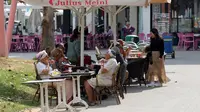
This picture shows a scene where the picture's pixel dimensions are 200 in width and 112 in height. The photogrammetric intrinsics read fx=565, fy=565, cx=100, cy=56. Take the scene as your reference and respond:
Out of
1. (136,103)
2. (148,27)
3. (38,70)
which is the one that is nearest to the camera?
(38,70)

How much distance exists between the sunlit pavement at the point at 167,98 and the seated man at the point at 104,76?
1.34ft

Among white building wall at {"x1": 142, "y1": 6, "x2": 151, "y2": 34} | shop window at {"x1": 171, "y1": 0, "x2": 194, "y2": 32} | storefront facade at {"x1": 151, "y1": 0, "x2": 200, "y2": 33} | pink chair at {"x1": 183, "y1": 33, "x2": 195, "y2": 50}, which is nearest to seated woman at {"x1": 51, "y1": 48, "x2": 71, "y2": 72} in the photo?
pink chair at {"x1": 183, "y1": 33, "x2": 195, "y2": 50}

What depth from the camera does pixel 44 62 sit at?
41.0ft

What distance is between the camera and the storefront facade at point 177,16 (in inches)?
1401

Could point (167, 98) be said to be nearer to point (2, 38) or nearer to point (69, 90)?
point (69, 90)

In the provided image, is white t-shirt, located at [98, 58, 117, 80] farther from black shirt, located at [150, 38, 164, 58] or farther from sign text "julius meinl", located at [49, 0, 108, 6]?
black shirt, located at [150, 38, 164, 58]

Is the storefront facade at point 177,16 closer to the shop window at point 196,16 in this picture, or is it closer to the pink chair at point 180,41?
the shop window at point 196,16

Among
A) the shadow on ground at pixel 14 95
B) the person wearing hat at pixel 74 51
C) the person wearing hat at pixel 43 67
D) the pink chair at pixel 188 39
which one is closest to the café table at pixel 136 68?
the person wearing hat at pixel 74 51

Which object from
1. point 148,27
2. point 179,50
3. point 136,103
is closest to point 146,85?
point 136,103

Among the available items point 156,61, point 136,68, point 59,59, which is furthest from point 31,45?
point 59,59

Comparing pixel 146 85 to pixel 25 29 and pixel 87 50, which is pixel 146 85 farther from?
pixel 25 29

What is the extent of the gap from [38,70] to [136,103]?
2570 mm

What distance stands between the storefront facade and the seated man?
74.1ft

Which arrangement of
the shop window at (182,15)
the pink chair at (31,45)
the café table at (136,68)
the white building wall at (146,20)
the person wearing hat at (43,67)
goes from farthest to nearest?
the shop window at (182,15) → the white building wall at (146,20) → the pink chair at (31,45) → the café table at (136,68) → the person wearing hat at (43,67)
